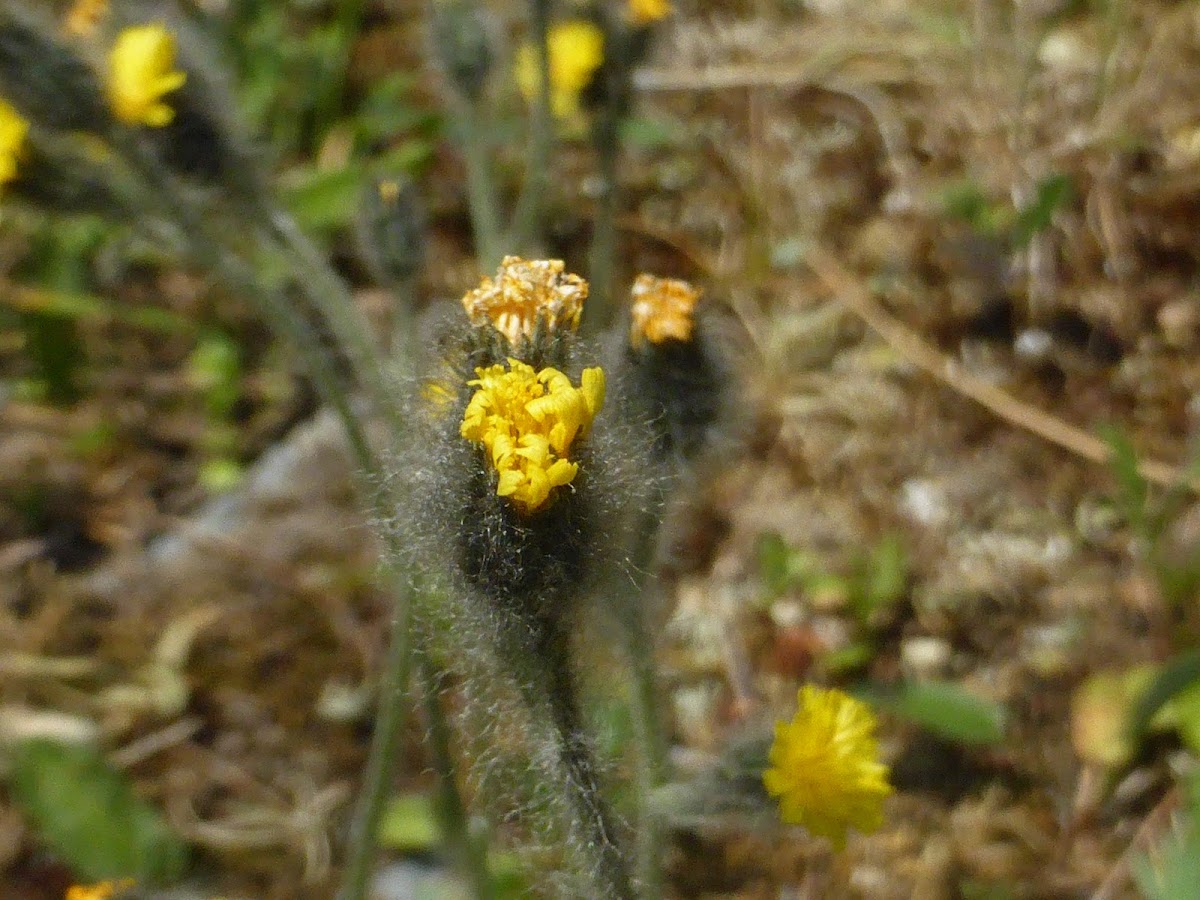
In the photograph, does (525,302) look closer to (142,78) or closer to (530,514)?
(530,514)

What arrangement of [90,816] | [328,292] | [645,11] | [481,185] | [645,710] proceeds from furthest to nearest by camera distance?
[481,185]
[645,11]
[328,292]
[90,816]
[645,710]

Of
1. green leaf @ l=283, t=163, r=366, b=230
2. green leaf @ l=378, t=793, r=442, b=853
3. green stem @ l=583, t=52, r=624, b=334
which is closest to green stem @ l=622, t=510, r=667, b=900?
green leaf @ l=378, t=793, r=442, b=853

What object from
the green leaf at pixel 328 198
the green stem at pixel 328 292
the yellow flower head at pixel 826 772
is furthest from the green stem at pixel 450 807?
the green leaf at pixel 328 198

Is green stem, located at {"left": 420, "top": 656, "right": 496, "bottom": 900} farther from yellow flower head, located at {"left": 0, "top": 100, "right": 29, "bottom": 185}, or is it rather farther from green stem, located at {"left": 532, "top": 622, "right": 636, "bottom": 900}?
yellow flower head, located at {"left": 0, "top": 100, "right": 29, "bottom": 185}

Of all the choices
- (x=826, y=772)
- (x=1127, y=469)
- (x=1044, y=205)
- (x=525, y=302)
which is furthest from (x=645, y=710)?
(x=1044, y=205)

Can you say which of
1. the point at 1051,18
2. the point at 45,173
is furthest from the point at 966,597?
the point at 45,173

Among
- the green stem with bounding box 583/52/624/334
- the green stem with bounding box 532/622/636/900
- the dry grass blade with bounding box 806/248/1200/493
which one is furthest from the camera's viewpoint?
the green stem with bounding box 583/52/624/334

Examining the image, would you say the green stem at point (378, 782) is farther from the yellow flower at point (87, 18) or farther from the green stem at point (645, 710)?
the yellow flower at point (87, 18)
